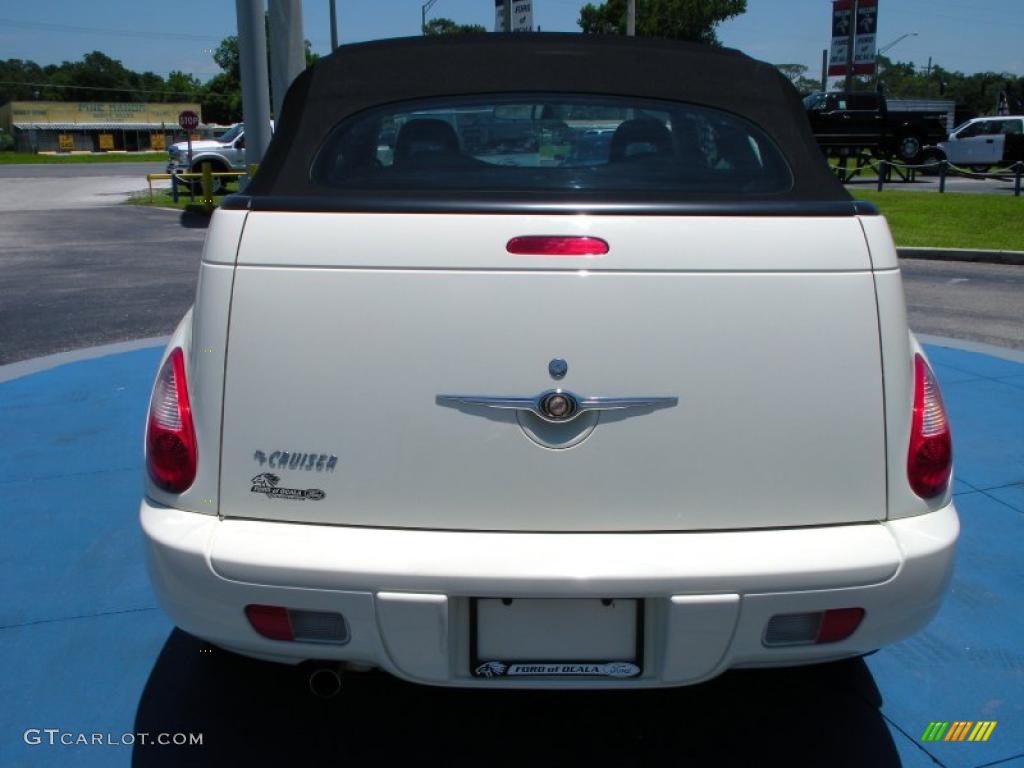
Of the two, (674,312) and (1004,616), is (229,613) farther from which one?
(1004,616)

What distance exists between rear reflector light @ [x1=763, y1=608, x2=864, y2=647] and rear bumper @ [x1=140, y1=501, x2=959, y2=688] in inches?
0.8

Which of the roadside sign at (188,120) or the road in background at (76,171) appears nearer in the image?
the roadside sign at (188,120)

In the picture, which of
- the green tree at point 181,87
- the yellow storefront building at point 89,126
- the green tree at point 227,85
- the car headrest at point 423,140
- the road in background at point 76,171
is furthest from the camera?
the green tree at point 181,87

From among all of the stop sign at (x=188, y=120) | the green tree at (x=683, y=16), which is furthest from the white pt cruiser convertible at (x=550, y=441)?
the green tree at (x=683, y=16)

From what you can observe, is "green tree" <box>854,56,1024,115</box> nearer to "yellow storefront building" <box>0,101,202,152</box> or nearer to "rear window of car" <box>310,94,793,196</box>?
"yellow storefront building" <box>0,101,202,152</box>

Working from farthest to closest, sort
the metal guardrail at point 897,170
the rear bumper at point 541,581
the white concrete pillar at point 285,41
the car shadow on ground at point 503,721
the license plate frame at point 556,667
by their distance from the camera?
the metal guardrail at point 897,170
the white concrete pillar at point 285,41
the car shadow on ground at point 503,721
the license plate frame at point 556,667
the rear bumper at point 541,581

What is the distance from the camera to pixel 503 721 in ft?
8.95

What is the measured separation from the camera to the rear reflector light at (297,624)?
6.96 ft

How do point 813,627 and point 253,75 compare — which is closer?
point 813,627

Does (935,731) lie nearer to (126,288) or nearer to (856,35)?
(126,288)

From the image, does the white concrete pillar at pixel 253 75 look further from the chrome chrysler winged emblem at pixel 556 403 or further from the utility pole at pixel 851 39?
the utility pole at pixel 851 39

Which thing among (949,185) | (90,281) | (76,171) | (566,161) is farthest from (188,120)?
(566,161)

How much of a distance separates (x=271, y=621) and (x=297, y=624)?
0.19ft

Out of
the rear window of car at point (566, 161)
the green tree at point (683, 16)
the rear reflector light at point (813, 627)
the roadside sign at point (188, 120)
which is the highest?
the green tree at point (683, 16)
